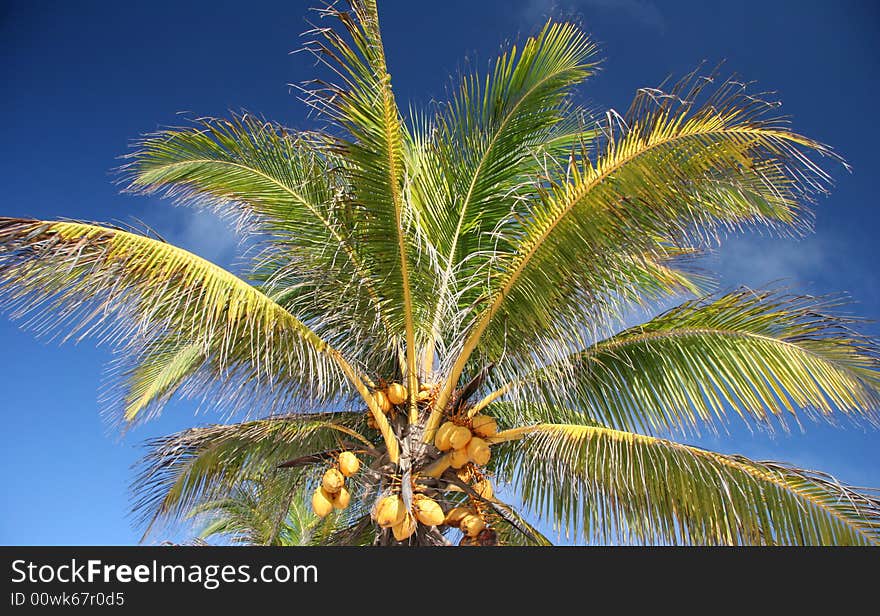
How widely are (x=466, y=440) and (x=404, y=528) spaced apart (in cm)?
78

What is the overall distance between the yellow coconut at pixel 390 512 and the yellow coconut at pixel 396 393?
32.7 inches

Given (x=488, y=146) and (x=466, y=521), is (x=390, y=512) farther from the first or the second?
(x=488, y=146)

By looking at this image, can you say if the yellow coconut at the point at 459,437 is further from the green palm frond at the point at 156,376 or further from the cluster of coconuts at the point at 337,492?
the green palm frond at the point at 156,376

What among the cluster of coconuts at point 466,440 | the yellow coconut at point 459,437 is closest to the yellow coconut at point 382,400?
the cluster of coconuts at point 466,440

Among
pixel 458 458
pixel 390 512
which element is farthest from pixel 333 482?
pixel 458 458

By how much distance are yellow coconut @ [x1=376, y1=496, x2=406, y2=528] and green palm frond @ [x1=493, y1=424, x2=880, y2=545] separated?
3.30 ft

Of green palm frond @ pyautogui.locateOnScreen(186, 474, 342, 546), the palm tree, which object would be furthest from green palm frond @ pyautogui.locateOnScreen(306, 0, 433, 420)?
green palm frond @ pyautogui.locateOnScreen(186, 474, 342, 546)

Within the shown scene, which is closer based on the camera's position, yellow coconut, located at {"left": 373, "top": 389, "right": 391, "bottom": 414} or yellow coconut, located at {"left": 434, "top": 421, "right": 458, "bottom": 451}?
yellow coconut, located at {"left": 434, "top": 421, "right": 458, "bottom": 451}

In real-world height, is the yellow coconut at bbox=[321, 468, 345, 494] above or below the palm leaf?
below

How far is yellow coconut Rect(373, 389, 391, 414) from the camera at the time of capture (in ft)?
18.1

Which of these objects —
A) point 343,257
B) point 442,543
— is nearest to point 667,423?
point 442,543

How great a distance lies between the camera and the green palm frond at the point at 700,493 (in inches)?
175

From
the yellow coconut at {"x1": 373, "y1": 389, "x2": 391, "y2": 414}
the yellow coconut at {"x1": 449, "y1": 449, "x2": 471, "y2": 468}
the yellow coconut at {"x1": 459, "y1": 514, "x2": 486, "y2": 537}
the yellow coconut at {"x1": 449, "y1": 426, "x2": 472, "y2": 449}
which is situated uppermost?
the yellow coconut at {"x1": 373, "y1": 389, "x2": 391, "y2": 414}

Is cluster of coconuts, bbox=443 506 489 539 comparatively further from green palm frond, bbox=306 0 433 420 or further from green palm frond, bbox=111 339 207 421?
green palm frond, bbox=111 339 207 421
